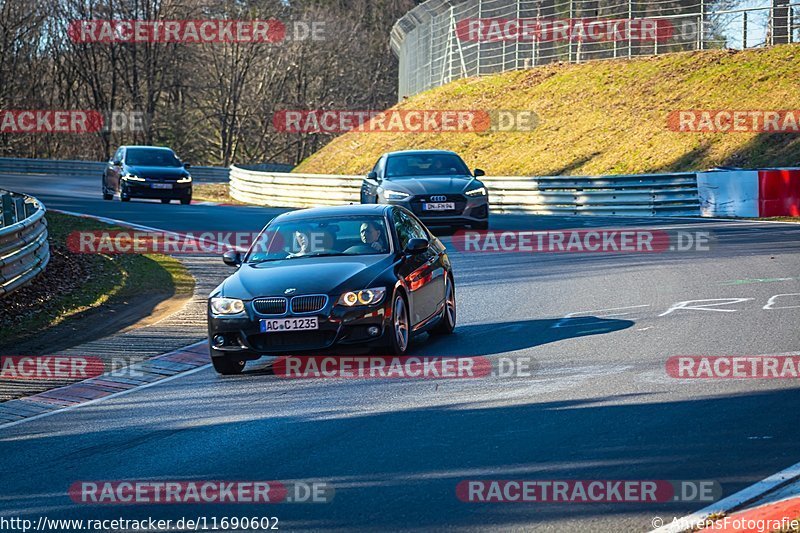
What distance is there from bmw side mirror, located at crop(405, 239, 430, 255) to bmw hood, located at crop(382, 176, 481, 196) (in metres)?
10.2

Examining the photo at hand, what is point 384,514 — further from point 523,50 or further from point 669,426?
point 523,50

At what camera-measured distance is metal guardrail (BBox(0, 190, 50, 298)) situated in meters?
14.4

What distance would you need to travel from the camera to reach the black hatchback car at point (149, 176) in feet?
110

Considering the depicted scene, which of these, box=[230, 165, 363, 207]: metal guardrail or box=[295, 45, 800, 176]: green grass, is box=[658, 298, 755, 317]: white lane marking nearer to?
box=[295, 45, 800, 176]: green grass

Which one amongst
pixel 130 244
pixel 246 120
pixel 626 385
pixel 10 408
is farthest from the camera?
pixel 246 120

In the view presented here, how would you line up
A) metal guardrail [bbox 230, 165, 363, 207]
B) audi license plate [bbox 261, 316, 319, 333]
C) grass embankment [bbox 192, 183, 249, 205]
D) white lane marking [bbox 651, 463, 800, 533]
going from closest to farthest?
white lane marking [bbox 651, 463, 800, 533]
audi license plate [bbox 261, 316, 319, 333]
metal guardrail [bbox 230, 165, 363, 207]
grass embankment [bbox 192, 183, 249, 205]

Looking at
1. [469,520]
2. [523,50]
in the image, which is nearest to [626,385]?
[469,520]

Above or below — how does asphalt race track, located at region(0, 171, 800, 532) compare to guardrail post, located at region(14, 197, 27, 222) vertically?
below

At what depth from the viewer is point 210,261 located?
63.9 ft

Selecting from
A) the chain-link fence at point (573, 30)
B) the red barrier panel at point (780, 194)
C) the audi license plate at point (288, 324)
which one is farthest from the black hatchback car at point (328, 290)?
the chain-link fence at point (573, 30)

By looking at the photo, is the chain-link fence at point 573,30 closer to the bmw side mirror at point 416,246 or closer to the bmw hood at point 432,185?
the bmw hood at point 432,185

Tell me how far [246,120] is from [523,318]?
196 feet

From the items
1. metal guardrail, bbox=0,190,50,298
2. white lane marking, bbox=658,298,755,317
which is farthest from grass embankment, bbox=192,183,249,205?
white lane marking, bbox=658,298,755,317

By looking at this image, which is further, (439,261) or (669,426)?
(439,261)
